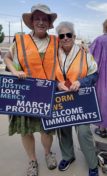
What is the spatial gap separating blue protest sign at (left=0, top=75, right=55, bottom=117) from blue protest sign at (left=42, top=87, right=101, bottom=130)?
10 centimetres

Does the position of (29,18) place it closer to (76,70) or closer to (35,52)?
(35,52)

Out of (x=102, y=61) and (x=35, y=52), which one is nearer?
(x=35, y=52)

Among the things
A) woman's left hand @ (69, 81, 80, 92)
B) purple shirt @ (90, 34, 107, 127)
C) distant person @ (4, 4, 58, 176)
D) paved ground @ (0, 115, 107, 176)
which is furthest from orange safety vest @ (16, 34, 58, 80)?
paved ground @ (0, 115, 107, 176)

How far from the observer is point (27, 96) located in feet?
10.3

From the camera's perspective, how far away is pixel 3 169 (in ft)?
12.1

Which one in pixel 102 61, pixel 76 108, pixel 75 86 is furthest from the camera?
Result: pixel 102 61

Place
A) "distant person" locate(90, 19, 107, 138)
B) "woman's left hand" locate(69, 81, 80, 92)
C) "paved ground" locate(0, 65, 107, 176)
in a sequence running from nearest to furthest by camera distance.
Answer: "woman's left hand" locate(69, 81, 80, 92)
"paved ground" locate(0, 65, 107, 176)
"distant person" locate(90, 19, 107, 138)

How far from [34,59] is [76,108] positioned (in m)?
0.62

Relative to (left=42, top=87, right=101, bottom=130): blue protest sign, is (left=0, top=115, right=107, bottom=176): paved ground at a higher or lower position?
lower

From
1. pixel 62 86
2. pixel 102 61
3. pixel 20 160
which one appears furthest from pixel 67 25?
pixel 20 160

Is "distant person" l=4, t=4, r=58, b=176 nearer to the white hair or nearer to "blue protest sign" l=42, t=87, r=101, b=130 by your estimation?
the white hair

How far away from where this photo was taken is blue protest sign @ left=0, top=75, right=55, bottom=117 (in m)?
3.12

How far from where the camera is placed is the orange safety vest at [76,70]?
10.4 feet

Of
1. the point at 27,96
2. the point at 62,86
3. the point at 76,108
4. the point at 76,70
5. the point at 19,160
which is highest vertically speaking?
the point at 76,70
